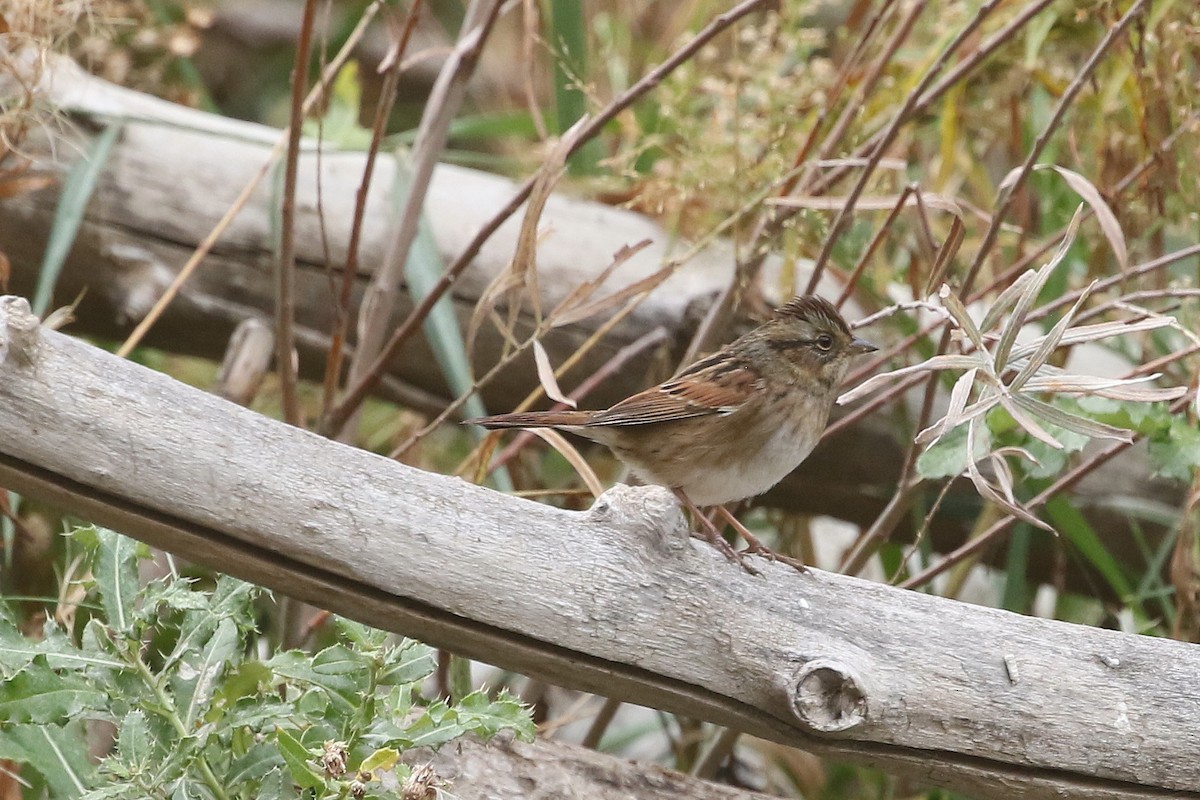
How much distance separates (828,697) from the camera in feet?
6.17

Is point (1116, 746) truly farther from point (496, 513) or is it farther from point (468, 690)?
point (468, 690)

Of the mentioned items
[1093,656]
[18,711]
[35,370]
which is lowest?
[18,711]

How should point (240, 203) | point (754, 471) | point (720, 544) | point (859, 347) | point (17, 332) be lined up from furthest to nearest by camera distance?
point (240, 203) < point (859, 347) < point (754, 471) < point (720, 544) < point (17, 332)

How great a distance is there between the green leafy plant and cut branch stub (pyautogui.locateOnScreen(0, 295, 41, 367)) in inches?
14.0

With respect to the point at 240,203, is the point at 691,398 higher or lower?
lower

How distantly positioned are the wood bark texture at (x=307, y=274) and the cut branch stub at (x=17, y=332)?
1.76 meters

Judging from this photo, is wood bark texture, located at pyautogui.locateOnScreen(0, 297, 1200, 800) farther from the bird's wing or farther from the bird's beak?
the bird's beak

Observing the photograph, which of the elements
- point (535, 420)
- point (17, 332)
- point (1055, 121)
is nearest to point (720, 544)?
point (535, 420)

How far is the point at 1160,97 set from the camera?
3.09m

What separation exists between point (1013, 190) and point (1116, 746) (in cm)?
110

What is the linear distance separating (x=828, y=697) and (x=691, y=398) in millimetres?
917

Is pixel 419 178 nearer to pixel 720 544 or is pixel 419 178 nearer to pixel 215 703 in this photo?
pixel 720 544

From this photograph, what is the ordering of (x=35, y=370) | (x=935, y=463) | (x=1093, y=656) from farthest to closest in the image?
1. (x=935, y=463)
2. (x=1093, y=656)
3. (x=35, y=370)

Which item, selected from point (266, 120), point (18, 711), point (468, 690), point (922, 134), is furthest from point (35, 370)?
point (266, 120)
